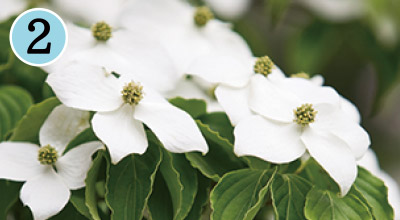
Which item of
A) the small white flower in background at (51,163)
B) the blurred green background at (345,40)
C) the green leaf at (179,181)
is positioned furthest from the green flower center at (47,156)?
the blurred green background at (345,40)

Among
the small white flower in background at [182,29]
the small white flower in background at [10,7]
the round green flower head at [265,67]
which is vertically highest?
the round green flower head at [265,67]

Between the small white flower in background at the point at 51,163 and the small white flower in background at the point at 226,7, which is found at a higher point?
the small white flower in background at the point at 51,163

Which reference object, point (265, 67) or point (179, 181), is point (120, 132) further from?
point (265, 67)

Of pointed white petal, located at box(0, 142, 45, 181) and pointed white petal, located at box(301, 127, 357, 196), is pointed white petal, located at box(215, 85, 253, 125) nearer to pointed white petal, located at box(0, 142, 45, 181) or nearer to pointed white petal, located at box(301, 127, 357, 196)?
pointed white petal, located at box(301, 127, 357, 196)

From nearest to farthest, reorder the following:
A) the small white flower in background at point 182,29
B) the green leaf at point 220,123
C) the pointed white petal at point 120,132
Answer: the pointed white petal at point 120,132, the green leaf at point 220,123, the small white flower in background at point 182,29

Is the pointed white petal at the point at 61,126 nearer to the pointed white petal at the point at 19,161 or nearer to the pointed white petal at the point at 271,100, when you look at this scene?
the pointed white petal at the point at 19,161

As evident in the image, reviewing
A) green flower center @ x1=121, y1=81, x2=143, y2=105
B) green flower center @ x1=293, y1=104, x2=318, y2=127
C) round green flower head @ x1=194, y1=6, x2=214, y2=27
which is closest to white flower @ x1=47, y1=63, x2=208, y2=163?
green flower center @ x1=121, y1=81, x2=143, y2=105

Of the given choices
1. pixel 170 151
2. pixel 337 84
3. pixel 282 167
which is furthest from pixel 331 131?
pixel 337 84
